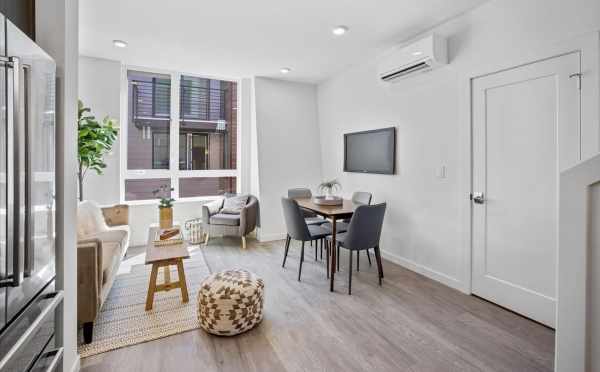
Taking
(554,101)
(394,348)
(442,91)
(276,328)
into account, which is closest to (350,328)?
(394,348)

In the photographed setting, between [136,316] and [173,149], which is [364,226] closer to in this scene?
[136,316]

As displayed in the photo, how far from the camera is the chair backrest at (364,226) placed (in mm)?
2820

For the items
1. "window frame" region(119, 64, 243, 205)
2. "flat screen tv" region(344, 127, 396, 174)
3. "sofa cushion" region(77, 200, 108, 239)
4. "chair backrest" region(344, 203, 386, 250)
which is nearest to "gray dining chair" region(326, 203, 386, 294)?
"chair backrest" region(344, 203, 386, 250)

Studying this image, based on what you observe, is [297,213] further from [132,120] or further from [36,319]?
[132,120]

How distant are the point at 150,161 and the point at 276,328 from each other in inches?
141

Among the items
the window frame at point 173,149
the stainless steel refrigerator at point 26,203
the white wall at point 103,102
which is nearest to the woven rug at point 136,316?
the stainless steel refrigerator at point 26,203

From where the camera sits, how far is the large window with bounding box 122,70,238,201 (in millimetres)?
4680

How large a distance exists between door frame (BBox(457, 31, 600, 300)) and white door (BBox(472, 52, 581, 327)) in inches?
1.6

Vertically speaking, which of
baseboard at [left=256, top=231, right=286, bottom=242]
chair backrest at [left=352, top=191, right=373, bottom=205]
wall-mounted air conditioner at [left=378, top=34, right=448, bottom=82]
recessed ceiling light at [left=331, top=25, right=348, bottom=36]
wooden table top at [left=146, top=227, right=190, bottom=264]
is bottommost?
baseboard at [left=256, top=231, right=286, bottom=242]

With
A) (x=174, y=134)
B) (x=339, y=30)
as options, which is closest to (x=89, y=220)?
(x=174, y=134)

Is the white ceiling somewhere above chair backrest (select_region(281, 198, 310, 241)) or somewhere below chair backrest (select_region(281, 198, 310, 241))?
above

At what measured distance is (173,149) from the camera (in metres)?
4.91

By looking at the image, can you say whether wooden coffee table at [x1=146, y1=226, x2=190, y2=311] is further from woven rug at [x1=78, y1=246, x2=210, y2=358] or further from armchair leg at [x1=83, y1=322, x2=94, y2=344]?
armchair leg at [x1=83, y1=322, x2=94, y2=344]

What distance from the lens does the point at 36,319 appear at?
4.04ft
